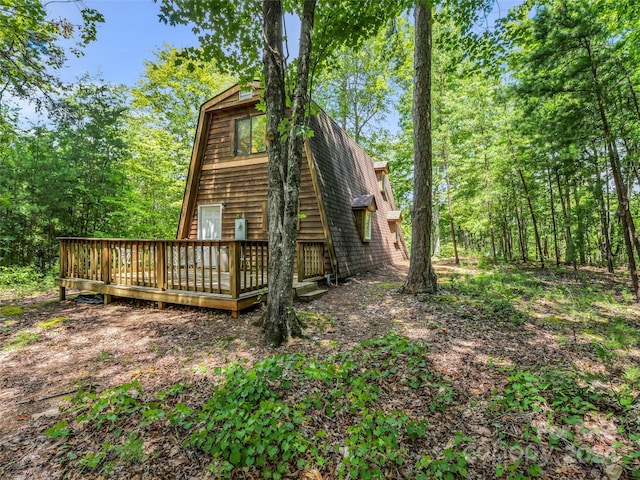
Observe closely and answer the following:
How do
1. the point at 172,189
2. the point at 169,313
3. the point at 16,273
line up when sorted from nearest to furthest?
the point at 169,313 → the point at 16,273 → the point at 172,189

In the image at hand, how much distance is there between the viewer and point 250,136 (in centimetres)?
901

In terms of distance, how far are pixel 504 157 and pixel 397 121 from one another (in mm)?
9982

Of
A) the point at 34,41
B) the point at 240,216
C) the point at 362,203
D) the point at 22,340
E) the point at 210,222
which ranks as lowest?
the point at 22,340

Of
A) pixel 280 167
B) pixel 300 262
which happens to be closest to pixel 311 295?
pixel 300 262

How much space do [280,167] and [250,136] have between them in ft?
19.6

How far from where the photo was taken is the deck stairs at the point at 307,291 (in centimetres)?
595

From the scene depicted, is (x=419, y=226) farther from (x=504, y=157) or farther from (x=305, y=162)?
(x=504, y=157)

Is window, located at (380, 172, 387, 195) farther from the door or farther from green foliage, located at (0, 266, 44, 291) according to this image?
green foliage, located at (0, 266, 44, 291)

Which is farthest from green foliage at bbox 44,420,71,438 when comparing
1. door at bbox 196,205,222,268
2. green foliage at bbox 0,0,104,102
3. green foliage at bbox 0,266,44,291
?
green foliage at bbox 0,266,44,291

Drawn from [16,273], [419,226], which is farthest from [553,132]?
[16,273]

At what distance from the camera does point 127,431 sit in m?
2.15

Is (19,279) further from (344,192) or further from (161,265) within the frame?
(344,192)

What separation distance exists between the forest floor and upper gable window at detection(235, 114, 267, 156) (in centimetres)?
613

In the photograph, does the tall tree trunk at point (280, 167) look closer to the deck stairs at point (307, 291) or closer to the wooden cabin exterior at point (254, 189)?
the deck stairs at point (307, 291)
